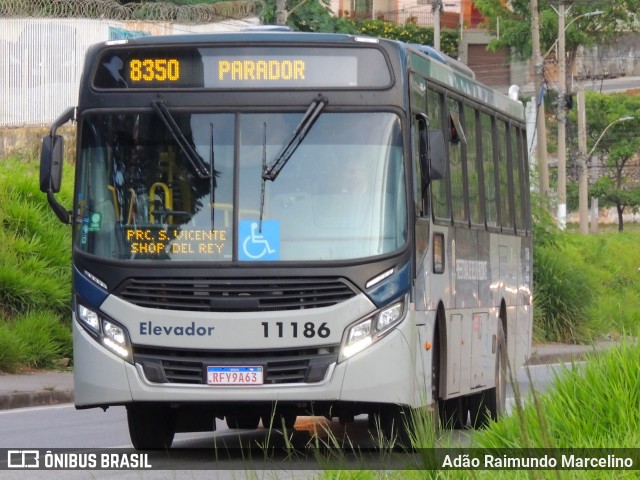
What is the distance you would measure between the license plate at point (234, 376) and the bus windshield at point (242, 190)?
0.80 meters

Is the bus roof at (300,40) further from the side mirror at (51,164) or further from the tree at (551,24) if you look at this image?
the tree at (551,24)

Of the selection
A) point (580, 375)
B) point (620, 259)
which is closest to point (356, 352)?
point (580, 375)

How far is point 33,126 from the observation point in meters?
32.2

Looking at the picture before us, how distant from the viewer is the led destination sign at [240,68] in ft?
39.2

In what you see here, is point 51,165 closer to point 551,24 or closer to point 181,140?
point 181,140

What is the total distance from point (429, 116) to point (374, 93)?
1.18m

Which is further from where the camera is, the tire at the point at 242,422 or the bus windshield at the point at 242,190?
the tire at the point at 242,422

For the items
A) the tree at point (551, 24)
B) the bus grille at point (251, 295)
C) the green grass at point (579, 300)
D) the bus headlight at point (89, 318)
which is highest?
the bus grille at point (251, 295)

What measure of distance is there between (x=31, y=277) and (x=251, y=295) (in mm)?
12735

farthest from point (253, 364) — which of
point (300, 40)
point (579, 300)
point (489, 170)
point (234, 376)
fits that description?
point (579, 300)

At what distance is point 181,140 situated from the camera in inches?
465

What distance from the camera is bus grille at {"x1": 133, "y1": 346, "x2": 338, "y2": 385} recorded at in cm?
1132

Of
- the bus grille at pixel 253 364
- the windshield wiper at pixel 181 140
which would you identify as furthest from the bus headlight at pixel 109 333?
the windshield wiper at pixel 181 140

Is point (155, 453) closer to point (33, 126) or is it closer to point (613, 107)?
point (33, 126)
